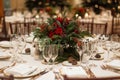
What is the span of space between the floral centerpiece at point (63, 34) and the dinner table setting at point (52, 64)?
105 millimetres

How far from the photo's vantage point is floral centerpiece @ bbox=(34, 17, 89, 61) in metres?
2.51

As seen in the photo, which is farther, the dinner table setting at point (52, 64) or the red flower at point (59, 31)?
the red flower at point (59, 31)

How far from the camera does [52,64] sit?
241 centimetres

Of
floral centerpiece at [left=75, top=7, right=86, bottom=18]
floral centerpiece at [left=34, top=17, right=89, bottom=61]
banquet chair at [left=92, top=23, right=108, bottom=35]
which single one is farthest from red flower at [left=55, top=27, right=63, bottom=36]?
floral centerpiece at [left=75, top=7, right=86, bottom=18]

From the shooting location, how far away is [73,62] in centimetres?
242

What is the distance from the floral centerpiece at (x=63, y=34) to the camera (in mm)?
2510

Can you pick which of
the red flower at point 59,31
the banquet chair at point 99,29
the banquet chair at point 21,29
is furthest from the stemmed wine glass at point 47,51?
the banquet chair at point 99,29

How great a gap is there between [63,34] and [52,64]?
34 centimetres

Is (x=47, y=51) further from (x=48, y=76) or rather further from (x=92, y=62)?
(x=92, y=62)

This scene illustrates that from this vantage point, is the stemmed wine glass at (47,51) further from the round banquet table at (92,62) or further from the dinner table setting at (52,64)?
the round banquet table at (92,62)

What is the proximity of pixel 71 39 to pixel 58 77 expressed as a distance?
552mm

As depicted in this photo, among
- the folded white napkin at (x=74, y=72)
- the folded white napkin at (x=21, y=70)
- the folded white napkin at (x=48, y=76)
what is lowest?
the folded white napkin at (x=48, y=76)

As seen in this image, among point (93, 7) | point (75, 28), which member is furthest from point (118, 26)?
point (75, 28)

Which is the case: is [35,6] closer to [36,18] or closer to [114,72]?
[36,18]
